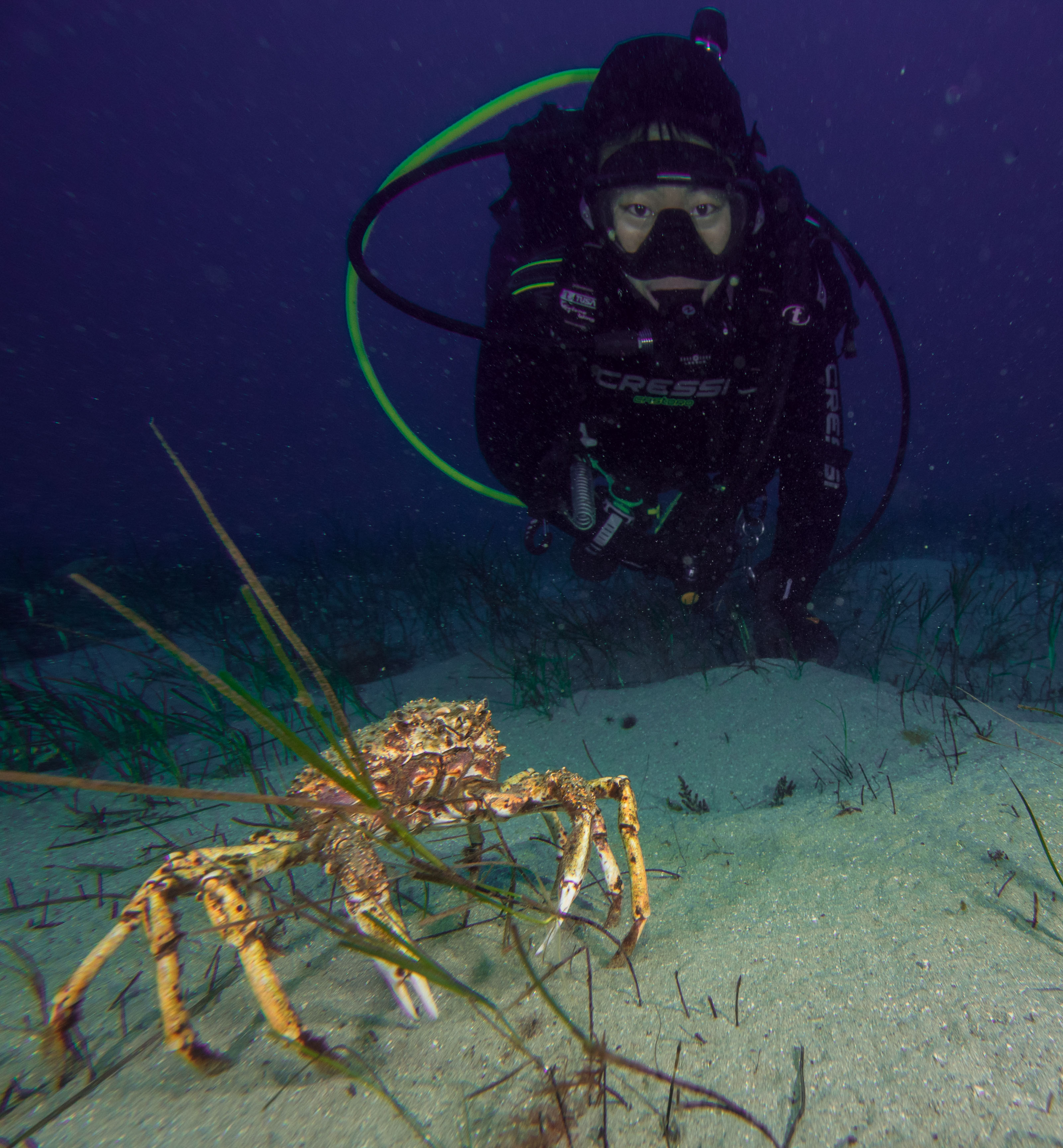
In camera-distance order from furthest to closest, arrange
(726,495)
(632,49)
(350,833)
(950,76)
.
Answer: (950,76), (726,495), (632,49), (350,833)

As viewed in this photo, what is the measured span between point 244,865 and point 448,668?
4.05 meters

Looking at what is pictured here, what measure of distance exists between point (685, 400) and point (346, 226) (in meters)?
79.9

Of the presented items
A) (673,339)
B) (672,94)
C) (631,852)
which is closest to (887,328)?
(673,339)

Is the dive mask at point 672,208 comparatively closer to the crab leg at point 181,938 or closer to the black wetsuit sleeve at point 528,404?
the black wetsuit sleeve at point 528,404

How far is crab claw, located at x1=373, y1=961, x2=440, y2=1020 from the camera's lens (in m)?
1.29

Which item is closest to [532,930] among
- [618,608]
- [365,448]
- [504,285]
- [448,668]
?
[448,668]

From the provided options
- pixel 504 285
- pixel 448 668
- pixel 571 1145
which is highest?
pixel 504 285

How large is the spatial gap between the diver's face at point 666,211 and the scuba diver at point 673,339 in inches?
0.5

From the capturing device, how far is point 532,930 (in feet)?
5.69

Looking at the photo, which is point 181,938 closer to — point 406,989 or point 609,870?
point 406,989

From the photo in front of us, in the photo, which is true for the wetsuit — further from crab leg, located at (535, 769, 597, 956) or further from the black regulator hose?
crab leg, located at (535, 769, 597, 956)

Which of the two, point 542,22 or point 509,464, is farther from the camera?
point 542,22

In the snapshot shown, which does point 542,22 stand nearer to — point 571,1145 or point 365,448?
point 365,448

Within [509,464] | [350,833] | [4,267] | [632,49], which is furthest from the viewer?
[4,267]
